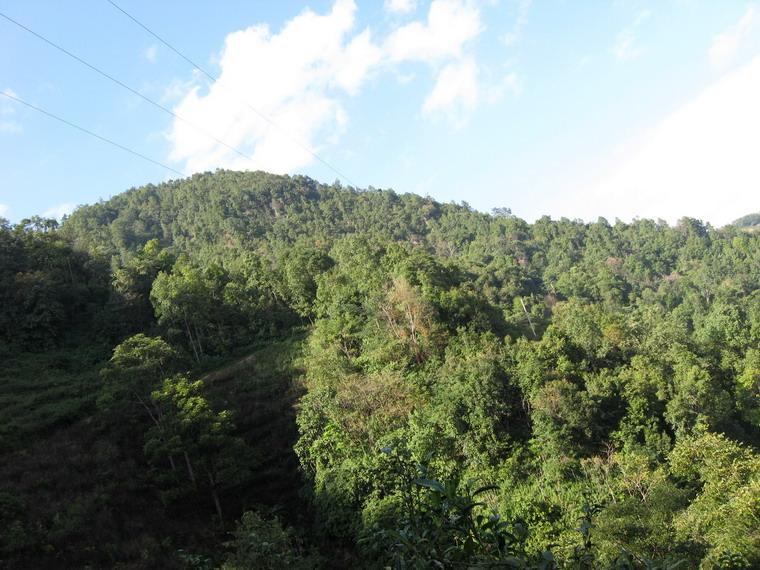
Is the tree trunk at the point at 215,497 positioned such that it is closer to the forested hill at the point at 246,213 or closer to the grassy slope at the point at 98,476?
the grassy slope at the point at 98,476

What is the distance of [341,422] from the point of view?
23062mm

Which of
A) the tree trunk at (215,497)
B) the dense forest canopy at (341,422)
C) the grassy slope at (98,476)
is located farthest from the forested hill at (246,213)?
the tree trunk at (215,497)

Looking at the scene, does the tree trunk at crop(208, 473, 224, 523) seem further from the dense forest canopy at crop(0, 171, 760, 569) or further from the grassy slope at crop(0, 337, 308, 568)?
the grassy slope at crop(0, 337, 308, 568)

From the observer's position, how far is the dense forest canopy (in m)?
15.1

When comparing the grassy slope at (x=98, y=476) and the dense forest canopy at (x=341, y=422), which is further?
the grassy slope at (x=98, y=476)

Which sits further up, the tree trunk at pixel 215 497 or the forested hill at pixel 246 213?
the forested hill at pixel 246 213

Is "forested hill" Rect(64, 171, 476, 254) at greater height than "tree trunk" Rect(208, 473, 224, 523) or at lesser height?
greater

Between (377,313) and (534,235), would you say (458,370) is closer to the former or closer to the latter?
(377,313)

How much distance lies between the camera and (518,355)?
26391 millimetres

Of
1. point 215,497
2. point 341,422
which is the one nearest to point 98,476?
point 215,497

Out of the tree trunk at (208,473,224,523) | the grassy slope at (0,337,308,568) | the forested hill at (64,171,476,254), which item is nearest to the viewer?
the grassy slope at (0,337,308,568)

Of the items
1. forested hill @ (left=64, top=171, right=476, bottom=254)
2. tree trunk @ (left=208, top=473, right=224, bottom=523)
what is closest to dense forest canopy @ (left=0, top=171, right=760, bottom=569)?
tree trunk @ (left=208, top=473, right=224, bottom=523)

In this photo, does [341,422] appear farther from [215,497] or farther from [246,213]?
[246,213]

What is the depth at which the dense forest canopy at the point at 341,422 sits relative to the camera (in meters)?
15.1
